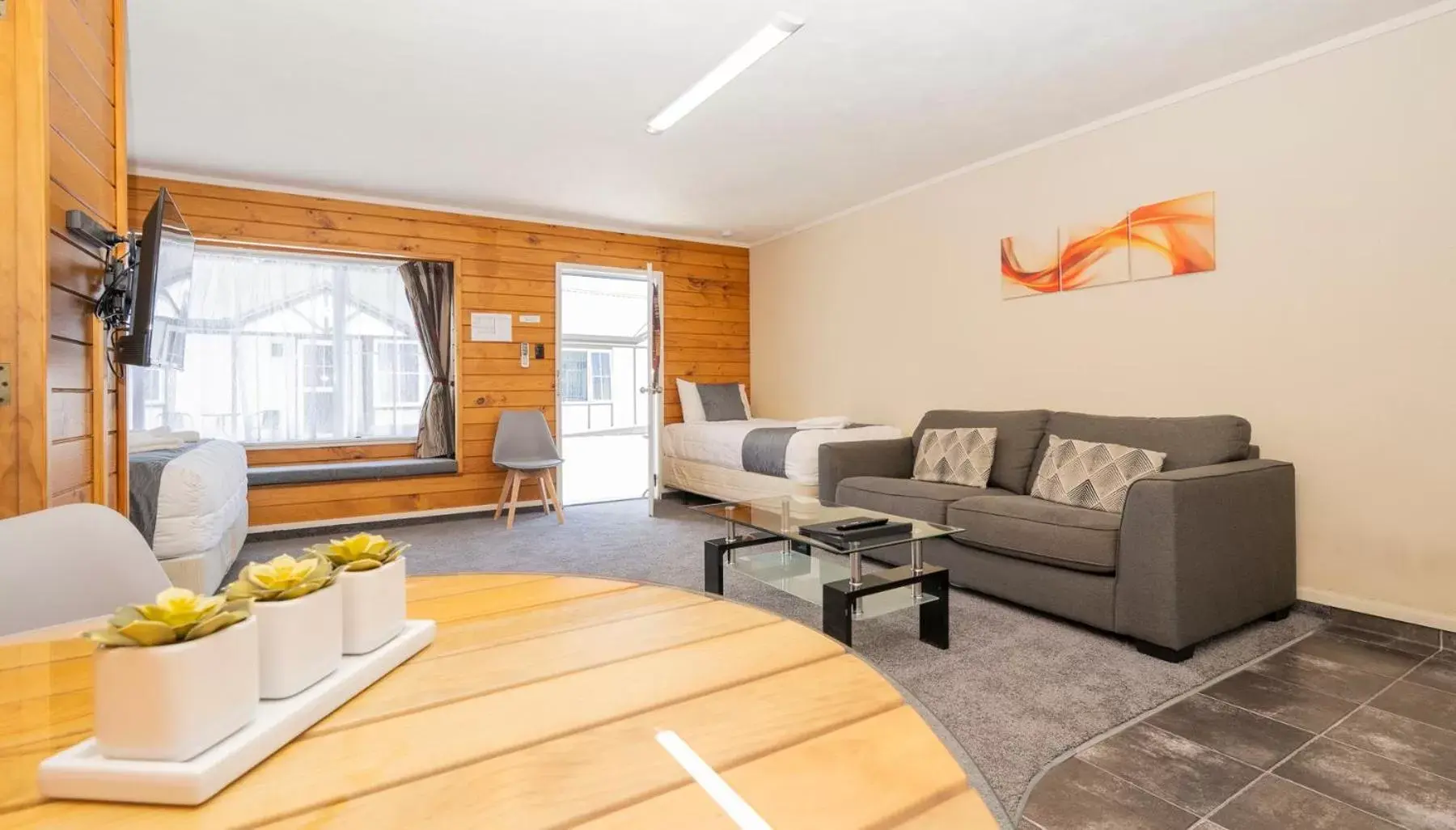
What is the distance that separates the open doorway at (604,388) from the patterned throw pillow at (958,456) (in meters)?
3.09

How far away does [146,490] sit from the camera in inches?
117

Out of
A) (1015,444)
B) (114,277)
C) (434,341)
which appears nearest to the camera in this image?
(114,277)

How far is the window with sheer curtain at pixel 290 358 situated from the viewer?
4.89 meters

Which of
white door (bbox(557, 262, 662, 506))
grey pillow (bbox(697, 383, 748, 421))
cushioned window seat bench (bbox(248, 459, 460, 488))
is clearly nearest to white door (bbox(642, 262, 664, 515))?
white door (bbox(557, 262, 662, 506))

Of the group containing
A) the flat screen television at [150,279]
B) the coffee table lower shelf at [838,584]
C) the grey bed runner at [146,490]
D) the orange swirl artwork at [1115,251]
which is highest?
the orange swirl artwork at [1115,251]

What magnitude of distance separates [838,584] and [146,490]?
2.96 meters

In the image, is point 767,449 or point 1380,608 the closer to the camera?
point 1380,608

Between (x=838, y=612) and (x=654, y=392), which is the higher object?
(x=654, y=392)

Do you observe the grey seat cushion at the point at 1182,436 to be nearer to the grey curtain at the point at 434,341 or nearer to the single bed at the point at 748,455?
the single bed at the point at 748,455

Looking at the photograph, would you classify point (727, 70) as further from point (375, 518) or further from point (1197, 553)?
point (375, 518)

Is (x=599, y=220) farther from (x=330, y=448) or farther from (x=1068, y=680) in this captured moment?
(x=1068, y=680)

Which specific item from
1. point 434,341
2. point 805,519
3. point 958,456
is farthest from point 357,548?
point 434,341

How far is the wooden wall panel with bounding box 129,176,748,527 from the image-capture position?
4762 mm

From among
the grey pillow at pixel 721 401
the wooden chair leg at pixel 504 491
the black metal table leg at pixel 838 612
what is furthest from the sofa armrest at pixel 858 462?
the wooden chair leg at pixel 504 491
